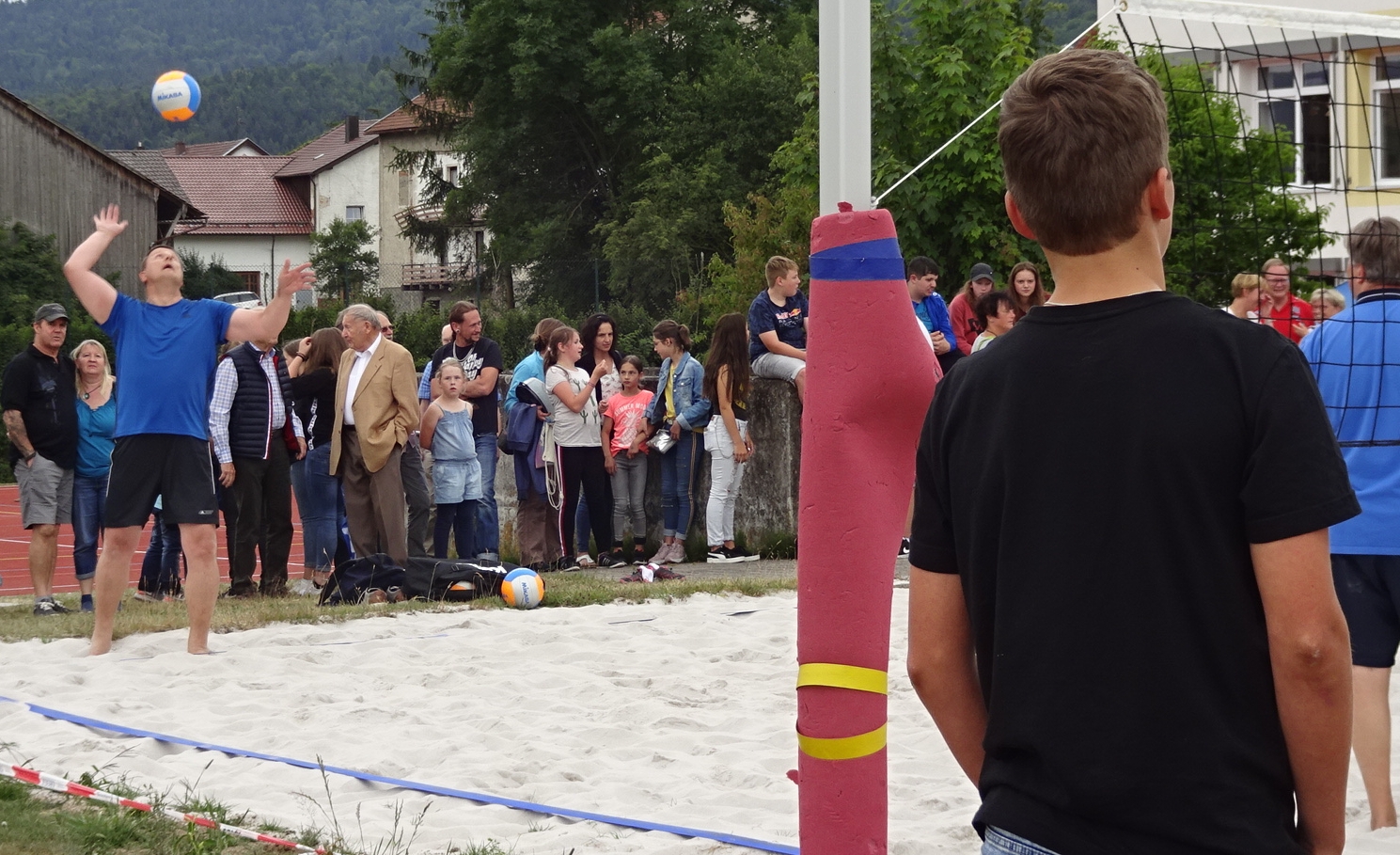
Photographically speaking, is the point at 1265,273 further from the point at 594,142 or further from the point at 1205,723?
the point at 594,142

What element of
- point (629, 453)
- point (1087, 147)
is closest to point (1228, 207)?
point (629, 453)

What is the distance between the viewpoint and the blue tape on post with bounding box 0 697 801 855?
4168mm

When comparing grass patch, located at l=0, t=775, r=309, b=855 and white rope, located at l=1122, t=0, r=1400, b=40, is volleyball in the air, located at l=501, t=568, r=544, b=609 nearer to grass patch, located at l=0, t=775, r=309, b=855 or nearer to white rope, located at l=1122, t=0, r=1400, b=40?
grass patch, located at l=0, t=775, r=309, b=855

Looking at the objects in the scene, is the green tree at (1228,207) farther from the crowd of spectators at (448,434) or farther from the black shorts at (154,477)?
the black shorts at (154,477)

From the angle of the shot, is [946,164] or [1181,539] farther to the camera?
[946,164]

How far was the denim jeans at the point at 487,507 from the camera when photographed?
11359mm

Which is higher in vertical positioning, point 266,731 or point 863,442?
point 863,442

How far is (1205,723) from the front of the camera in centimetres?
175

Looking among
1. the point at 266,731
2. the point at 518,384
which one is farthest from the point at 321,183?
the point at 266,731

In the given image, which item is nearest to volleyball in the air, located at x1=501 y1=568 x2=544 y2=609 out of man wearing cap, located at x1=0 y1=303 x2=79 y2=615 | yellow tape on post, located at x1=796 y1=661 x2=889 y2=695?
man wearing cap, located at x1=0 y1=303 x2=79 y2=615

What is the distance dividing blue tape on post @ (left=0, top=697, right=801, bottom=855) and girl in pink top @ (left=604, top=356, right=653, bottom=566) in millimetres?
6049

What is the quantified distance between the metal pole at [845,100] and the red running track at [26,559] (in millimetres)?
10815

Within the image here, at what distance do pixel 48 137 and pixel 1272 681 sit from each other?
45525 millimetres

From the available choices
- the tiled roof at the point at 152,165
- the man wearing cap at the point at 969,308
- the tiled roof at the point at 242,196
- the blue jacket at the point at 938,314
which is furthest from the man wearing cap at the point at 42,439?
the tiled roof at the point at 242,196
